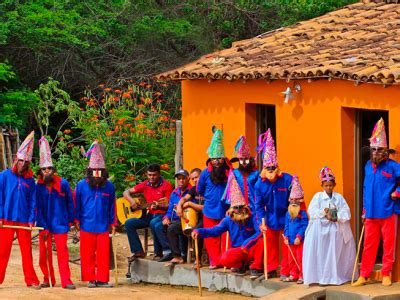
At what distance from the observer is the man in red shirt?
715 inches

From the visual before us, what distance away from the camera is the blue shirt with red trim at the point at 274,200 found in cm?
1653

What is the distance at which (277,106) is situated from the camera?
1745 cm

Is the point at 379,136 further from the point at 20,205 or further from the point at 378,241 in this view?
the point at 20,205

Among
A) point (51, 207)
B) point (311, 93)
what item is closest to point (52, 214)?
point (51, 207)

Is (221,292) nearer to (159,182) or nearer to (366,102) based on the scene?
(159,182)

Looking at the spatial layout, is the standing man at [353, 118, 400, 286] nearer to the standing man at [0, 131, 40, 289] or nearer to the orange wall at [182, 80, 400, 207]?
the orange wall at [182, 80, 400, 207]

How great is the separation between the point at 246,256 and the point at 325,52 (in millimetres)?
2835

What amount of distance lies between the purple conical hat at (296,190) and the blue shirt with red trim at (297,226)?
198mm

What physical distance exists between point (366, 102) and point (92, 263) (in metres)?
4.40

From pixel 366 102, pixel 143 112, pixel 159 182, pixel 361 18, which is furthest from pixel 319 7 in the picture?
pixel 366 102

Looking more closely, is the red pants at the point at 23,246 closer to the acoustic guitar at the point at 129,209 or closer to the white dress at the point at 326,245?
the acoustic guitar at the point at 129,209

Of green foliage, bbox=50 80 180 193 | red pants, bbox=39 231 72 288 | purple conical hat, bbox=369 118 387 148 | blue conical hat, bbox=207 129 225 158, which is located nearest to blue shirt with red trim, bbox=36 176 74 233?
red pants, bbox=39 231 72 288

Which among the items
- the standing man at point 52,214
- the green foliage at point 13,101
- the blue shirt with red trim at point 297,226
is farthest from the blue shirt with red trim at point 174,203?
the green foliage at point 13,101

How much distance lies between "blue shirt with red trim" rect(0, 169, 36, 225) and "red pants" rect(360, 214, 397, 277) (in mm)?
4355
